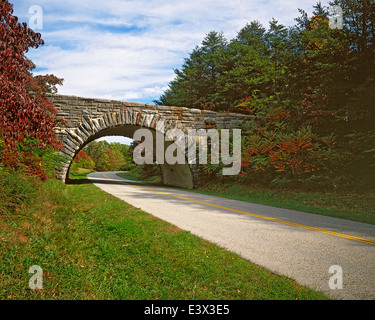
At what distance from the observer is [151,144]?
19.1 metres

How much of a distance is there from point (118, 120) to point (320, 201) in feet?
34.0

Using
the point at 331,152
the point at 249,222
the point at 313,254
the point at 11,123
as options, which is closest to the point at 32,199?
the point at 11,123

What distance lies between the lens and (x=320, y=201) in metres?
9.34

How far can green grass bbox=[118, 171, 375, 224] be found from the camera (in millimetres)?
7578

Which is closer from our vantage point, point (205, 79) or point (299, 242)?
point (299, 242)

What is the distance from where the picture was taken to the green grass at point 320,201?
758 centimetres

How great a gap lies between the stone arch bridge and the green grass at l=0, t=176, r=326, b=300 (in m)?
9.10

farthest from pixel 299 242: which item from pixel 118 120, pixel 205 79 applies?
pixel 205 79
